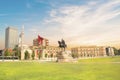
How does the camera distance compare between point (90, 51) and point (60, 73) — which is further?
point (90, 51)

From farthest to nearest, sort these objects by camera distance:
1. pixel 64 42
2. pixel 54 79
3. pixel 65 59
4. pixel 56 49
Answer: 1. pixel 56 49
2. pixel 64 42
3. pixel 65 59
4. pixel 54 79

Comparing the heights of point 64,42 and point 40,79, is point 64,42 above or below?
above

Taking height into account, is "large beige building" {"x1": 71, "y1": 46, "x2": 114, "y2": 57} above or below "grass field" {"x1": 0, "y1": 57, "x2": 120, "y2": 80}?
above

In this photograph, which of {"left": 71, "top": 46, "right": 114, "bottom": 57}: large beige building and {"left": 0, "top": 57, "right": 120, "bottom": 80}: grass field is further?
{"left": 71, "top": 46, "right": 114, "bottom": 57}: large beige building

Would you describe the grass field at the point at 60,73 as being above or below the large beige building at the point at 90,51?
below

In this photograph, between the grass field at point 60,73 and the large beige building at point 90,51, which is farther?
the large beige building at point 90,51

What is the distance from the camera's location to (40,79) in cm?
Result: 1348

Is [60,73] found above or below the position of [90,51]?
below

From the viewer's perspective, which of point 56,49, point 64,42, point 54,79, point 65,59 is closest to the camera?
point 54,79

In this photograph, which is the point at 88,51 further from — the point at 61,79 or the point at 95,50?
the point at 61,79

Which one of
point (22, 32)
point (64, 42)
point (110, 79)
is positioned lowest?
point (110, 79)

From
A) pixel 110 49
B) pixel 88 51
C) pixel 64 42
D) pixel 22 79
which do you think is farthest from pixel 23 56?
pixel 110 49

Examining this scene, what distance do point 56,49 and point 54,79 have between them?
5577 inches

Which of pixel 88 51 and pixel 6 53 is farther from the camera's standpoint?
pixel 88 51
